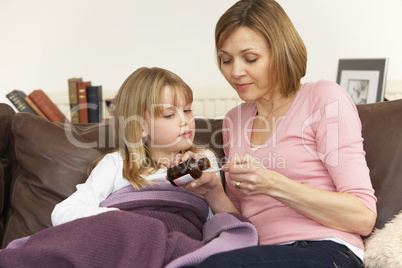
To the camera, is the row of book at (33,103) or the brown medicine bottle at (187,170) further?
the row of book at (33,103)

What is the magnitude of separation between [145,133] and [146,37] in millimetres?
1485

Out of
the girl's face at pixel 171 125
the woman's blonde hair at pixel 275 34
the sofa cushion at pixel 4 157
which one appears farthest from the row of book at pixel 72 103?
the woman's blonde hair at pixel 275 34

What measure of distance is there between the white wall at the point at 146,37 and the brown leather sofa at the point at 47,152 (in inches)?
46.6

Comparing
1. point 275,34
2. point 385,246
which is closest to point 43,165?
point 275,34

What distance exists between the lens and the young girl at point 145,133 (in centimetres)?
173

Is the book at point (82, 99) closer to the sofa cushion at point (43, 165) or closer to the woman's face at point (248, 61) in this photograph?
the sofa cushion at point (43, 165)

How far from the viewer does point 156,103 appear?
177 cm

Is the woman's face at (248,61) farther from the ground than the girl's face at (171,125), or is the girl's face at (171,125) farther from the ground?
the woman's face at (248,61)

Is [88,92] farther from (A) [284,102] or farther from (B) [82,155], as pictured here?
(A) [284,102]

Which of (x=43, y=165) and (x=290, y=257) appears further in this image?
(x=43, y=165)

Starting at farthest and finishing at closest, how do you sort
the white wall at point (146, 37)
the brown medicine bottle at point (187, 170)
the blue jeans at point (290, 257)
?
the white wall at point (146, 37)
the brown medicine bottle at point (187, 170)
the blue jeans at point (290, 257)

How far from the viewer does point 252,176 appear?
4.58 ft

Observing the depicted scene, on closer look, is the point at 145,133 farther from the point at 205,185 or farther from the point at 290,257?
the point at 290,257

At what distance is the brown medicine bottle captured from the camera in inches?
58.8
